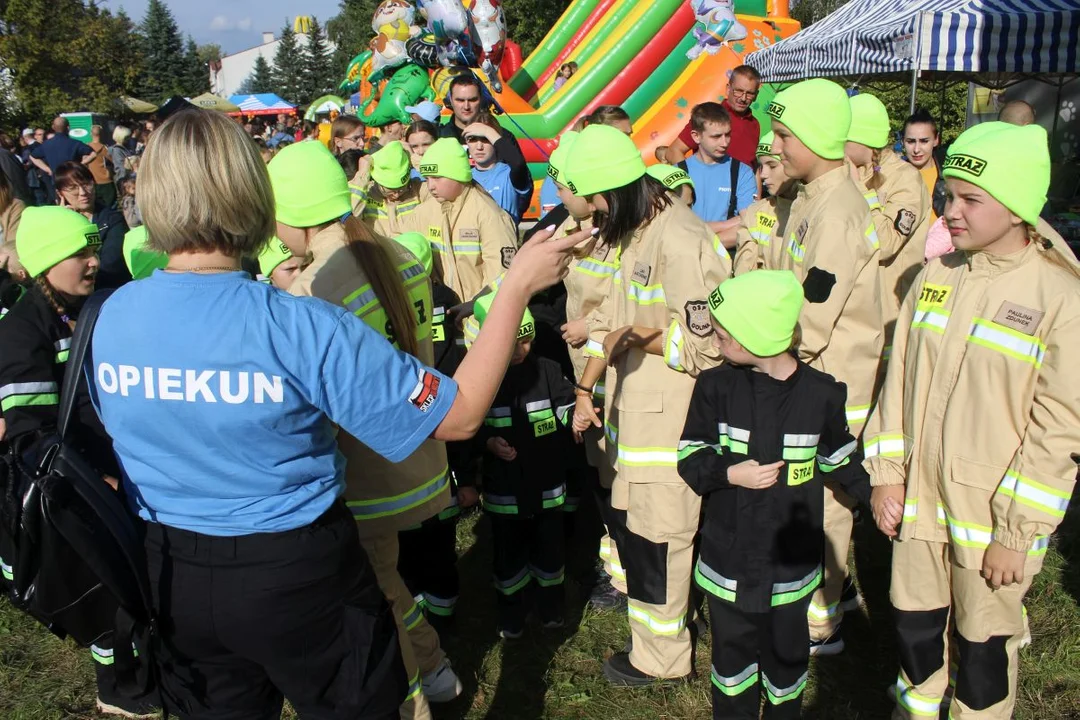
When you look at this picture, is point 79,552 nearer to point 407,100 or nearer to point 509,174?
point 509,174

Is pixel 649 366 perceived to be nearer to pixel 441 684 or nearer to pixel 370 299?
pixel 370 299

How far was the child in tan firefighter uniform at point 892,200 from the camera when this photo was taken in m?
4.30

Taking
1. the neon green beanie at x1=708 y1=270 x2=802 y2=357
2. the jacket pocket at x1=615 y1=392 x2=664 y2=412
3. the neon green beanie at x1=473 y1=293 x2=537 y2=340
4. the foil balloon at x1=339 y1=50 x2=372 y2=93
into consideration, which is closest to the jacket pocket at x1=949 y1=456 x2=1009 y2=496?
the neon green beanie at x1=708 y1=270 x2=802 y2=357

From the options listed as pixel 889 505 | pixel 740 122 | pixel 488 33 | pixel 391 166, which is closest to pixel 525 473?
pixel 889 505

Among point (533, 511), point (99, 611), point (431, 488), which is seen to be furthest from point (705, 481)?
point (99, 611)

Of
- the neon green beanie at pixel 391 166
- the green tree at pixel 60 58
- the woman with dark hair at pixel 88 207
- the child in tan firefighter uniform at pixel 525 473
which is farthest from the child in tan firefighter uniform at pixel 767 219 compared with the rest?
the green tree at pixel 60 58

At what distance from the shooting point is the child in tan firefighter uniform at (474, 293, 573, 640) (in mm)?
3676

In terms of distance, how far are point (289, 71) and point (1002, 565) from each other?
72.3 meters

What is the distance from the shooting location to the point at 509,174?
6078 mm

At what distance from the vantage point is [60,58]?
99.6ft

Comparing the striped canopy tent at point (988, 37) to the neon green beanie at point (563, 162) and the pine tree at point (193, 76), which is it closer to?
the neon green beanie at point (563, 162)

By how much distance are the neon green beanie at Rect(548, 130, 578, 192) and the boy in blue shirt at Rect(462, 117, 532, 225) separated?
8.51ft

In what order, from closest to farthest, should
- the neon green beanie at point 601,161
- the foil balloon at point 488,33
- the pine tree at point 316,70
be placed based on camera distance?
the neon green beanie at point 601,161 < the foil balloon at point 488,33 < the pine tree at point 316,70

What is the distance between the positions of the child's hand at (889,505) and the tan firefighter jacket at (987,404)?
0.9 inches
